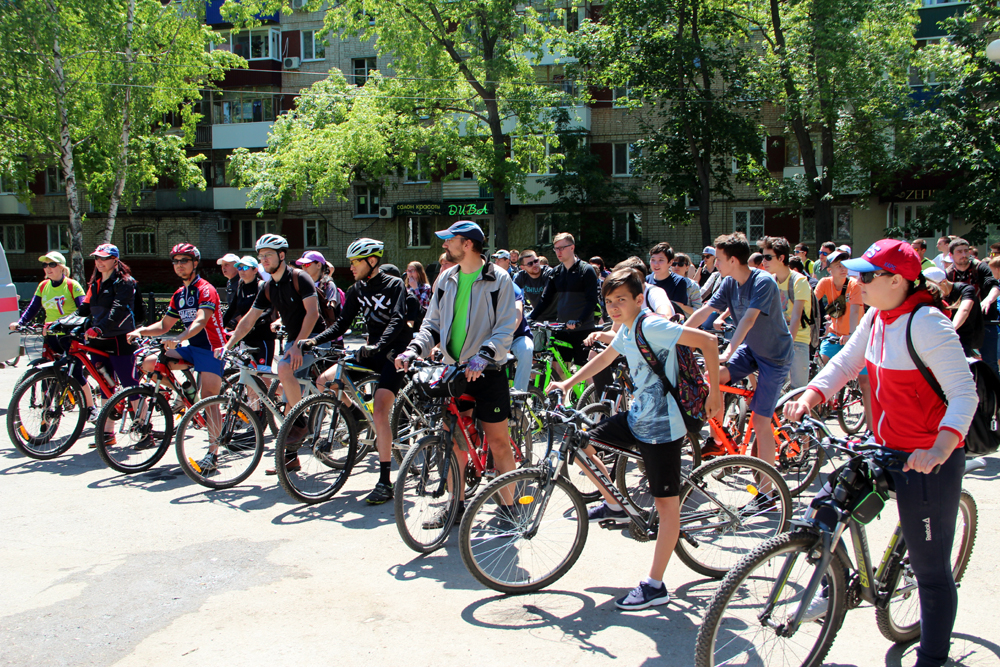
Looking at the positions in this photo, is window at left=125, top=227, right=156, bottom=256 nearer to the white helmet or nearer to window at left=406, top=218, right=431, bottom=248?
window at left=406, top=218, right=431, bottom=248

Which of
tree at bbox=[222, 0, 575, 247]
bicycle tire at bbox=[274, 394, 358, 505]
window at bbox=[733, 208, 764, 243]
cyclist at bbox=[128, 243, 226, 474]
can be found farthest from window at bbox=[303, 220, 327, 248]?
bicycle tire at bbox=[274, 394, 358, 505]

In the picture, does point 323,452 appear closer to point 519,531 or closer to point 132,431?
point 132,431

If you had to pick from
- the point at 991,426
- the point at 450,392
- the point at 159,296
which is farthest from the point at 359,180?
the point at 991,426

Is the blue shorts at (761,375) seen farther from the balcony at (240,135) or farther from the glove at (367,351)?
the balcony at (240,135)

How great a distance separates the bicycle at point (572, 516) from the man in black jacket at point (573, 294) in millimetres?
3877

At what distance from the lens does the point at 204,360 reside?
22.9 feet

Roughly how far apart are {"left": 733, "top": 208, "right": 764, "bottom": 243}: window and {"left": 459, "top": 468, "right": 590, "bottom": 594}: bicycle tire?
3076 cm

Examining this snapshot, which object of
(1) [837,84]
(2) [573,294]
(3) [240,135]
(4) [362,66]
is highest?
(4) [362,66]

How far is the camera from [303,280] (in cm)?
668

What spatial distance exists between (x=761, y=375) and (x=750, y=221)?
29.4 metres

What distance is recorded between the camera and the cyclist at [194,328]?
→ 6.90m

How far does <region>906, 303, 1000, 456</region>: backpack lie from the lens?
303 centimetres

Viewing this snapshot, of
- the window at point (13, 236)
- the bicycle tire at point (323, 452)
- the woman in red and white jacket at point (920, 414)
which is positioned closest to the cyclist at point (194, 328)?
the bicycle tire at point (323, 452)

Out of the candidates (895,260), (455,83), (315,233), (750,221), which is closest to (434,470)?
(895,260)
